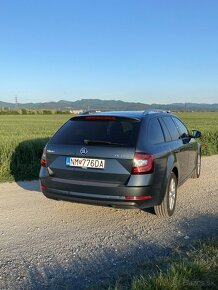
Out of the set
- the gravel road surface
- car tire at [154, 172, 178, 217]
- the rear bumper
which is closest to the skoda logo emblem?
the rear bumper

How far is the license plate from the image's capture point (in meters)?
5.19

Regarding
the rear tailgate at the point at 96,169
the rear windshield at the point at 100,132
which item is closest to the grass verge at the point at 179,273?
the rear tailgate at the point at 96,169

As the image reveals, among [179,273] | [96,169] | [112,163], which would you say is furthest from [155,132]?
[179,273]

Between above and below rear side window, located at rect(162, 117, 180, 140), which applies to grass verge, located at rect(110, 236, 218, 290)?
below

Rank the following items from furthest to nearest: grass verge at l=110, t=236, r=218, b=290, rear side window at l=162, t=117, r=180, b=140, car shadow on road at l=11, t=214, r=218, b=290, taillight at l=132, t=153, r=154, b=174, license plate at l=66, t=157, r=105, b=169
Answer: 1. rear side window at l=162, t=117, r=180, b=140
2. license plate at l=66, t=157, r=105, b=169
3. taillight at l=132, t=153, r=154, b=174
4. car shadow on road at l=11, t=214, r=218, b=290
5. grass verge at l=110, t=236, r=218, b=290

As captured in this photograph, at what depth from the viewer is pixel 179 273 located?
348 centimetres

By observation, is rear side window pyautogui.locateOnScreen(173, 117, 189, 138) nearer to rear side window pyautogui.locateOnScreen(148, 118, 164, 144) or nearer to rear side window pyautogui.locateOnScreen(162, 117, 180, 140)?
rear side window pyautogui.locateOnScreen(162, 117, 180, 140)

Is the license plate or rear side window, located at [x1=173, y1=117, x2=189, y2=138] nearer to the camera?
the license plate

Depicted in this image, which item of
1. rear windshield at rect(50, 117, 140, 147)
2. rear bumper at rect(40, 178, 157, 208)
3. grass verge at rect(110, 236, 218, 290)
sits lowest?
grass verge at rect(110, 236, 218, 290)

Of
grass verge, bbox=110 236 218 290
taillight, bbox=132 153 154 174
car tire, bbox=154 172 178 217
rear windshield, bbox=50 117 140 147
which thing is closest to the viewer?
grass verge, bbox=110 236 218 290

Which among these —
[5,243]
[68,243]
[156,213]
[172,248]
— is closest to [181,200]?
[156,213]

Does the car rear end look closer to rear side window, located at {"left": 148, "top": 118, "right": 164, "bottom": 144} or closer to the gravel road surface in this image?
rear side window, located at {"left": 148, "top": 118, "right": 164, "bottom": 144}

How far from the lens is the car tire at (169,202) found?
5762 mm

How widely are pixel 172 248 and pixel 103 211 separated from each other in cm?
185
